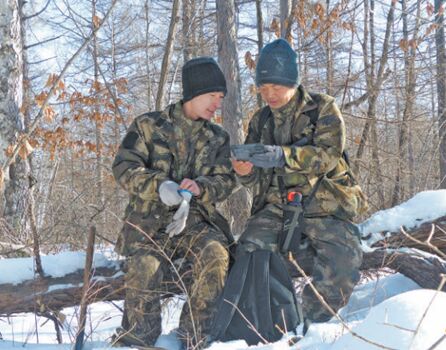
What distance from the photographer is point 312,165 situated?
3098 mm

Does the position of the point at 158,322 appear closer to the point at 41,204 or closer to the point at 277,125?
the point at 277,125

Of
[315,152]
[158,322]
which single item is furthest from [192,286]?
[315,152]

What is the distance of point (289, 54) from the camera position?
3.34 meters

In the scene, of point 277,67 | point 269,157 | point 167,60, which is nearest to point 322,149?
point 269,157

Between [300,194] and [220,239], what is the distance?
1.71ft

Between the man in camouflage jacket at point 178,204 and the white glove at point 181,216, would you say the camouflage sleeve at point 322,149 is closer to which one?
the man in camouflage jacket at point 178,204

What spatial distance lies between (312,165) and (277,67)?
63cm

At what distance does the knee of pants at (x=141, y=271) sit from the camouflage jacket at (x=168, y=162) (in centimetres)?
24

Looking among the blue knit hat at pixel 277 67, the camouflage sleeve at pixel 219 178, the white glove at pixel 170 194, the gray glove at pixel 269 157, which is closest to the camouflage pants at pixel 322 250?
the camouflage sleeve at pixel 219 178

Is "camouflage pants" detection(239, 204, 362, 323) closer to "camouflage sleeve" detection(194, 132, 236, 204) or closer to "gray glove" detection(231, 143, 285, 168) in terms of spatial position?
"camouflage sleeve" detection(194, 132, 236, 204)

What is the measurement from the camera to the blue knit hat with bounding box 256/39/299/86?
3.27m

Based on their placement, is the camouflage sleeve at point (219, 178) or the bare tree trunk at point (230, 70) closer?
the camouflage sleeve at point (219, 178)

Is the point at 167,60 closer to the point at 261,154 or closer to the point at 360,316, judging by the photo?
the point at 261,154

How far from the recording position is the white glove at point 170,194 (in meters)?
2.96
